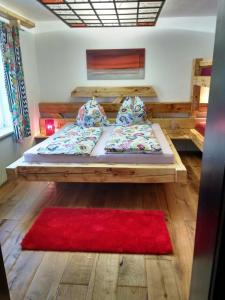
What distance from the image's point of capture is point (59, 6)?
248cm

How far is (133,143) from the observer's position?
2646mm

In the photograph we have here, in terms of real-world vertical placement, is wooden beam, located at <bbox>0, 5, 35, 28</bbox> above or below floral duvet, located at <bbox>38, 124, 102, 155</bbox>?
above

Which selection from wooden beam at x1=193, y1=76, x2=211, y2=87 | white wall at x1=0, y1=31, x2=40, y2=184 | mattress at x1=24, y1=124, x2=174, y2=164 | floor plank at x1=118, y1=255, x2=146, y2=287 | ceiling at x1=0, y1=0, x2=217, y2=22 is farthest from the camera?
white wall at x1=0, y1=31, x2=40, y2=184

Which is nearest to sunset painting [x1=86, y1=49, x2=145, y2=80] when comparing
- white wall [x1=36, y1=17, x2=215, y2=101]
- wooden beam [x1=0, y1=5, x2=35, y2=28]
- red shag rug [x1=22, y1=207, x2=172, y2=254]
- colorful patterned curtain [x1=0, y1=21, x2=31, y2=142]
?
white wall [x1=36, y1=17, x2=215, y2=101]

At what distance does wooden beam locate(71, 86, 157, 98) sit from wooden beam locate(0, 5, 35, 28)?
1.16m

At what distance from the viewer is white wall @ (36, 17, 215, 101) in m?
3.81

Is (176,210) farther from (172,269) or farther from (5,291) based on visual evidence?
(5,291)

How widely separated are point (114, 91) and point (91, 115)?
25.6 inches

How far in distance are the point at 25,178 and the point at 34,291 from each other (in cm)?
120

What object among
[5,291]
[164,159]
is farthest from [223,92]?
[164,159]

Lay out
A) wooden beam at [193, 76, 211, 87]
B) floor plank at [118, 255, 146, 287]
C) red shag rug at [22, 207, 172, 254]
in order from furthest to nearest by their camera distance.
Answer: wooden beam at [193, 76, 211, 87], red shag rug at [22, 207, 172, 254], floor plank at [118, 255, 146, 287]

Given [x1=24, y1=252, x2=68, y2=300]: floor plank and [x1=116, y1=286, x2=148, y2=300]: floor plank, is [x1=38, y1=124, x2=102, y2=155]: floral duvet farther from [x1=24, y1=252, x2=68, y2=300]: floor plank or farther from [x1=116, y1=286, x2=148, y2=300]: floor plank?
[x1=116, y1=286, x2=148, y2=300]: floor plank

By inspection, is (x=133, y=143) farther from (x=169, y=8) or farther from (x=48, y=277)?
(x=169, y=8)

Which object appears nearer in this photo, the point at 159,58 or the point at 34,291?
the point at 34,291
